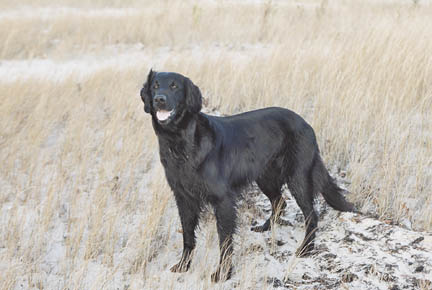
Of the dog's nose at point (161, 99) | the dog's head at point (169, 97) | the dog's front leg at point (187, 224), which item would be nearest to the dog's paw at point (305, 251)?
the dog's front leg at point (187, 224)

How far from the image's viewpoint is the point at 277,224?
382 centimetres

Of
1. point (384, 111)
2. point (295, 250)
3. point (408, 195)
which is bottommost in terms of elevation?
point (295, 250)

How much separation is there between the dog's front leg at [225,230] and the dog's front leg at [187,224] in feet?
0.57

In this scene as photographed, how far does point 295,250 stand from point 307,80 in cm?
270

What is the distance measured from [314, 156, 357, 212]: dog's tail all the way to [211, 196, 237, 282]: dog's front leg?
0.81 meters

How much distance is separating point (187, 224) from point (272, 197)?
33.7 inches

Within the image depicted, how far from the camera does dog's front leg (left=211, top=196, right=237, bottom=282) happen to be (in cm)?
311

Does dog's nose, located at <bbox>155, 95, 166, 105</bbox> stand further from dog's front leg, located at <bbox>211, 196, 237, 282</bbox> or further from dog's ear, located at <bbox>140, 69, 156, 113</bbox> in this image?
dog's front leg, located at <bbox>211, 196, 237, 282</bbox>

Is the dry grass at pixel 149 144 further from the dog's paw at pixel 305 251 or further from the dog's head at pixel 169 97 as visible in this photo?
the dog's head at pixel 169 97

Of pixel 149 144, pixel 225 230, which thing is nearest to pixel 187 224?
pixel 225 230

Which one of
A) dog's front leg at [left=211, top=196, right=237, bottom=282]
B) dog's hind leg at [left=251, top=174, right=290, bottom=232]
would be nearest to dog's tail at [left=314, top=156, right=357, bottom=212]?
dog's hind leg at [left=251, top=174, right=290, bottom=232]

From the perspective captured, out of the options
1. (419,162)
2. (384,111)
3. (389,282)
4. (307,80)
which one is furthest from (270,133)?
(307,80)

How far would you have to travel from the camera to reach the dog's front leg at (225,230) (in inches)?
123

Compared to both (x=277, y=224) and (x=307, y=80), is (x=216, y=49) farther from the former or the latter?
(x=277, y=224)
